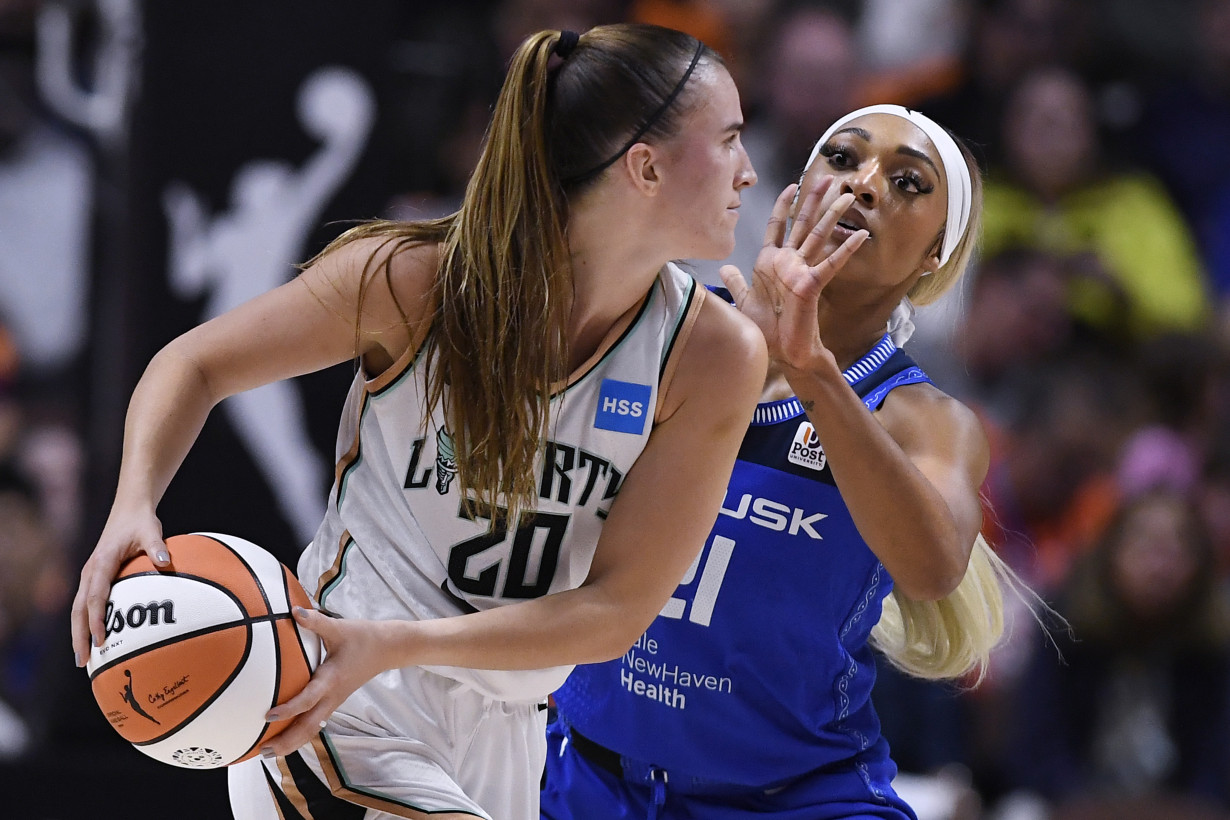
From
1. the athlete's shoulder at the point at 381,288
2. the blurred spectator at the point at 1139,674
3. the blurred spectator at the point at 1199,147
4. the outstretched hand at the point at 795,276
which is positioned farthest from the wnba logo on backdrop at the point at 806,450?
the blurred spectator at the point at 1199,147

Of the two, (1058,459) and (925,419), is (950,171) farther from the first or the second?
(1058,459)

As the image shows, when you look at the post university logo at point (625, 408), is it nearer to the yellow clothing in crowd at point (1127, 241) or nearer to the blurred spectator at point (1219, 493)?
the blurred spectator at point (1219, 493)

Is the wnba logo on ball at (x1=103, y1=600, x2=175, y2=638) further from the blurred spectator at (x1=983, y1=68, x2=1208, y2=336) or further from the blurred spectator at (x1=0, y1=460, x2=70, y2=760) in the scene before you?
the blurred spectator at (x1=983, y1=68, x2=1208, y2=336)

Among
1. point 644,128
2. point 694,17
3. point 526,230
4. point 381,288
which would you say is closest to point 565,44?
point 644,128

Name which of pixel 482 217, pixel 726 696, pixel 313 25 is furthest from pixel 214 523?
pixel 482 217

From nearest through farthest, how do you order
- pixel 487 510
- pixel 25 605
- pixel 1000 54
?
pixel 487 510 < pixel 25 605 < pixel 1000 54

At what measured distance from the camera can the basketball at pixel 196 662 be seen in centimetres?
207

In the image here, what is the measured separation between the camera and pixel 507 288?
2.29 metres

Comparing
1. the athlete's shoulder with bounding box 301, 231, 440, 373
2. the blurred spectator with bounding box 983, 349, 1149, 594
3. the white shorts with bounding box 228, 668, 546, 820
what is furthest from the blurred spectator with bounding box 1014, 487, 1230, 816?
the athlete's shoulder with bounding box 301, 231, 440, 373

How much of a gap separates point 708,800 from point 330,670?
1.14m

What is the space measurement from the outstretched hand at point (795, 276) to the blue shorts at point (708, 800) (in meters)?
0.87

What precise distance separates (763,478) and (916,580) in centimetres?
36

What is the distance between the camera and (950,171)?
9.91 feet

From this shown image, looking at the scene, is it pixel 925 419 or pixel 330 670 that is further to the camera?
pixel 925 419
